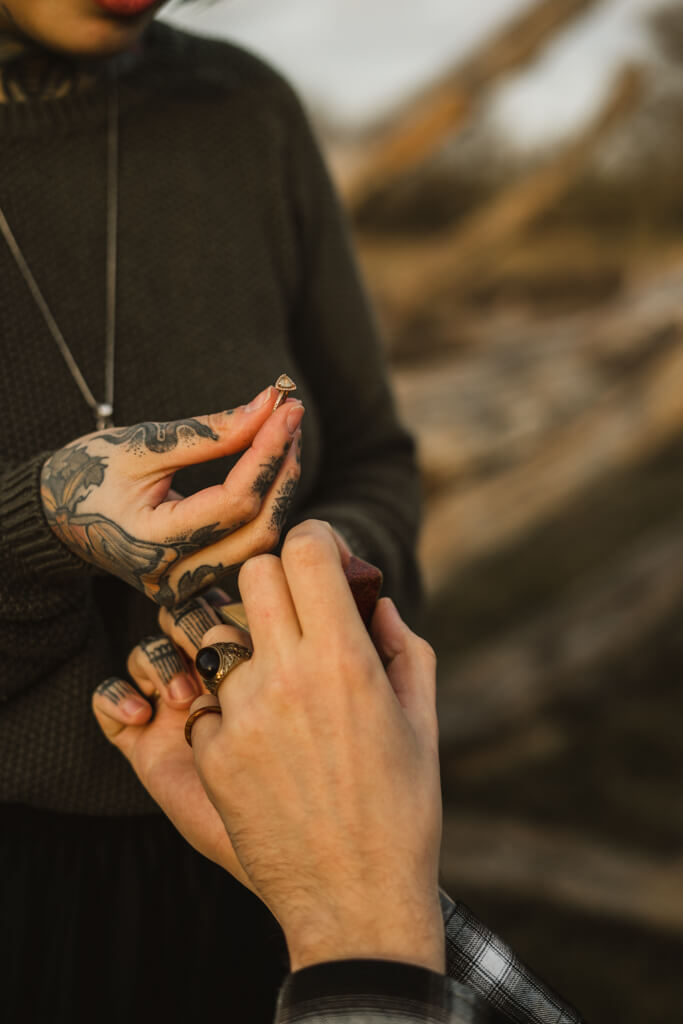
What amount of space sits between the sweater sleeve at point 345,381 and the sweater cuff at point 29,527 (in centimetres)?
38

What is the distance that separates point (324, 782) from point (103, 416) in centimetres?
42

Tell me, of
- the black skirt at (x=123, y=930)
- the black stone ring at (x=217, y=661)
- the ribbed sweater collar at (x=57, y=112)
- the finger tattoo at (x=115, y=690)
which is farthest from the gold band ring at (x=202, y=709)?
the ribbed sweater collar at (x=57, y=112)

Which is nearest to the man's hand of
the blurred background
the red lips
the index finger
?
the index finger

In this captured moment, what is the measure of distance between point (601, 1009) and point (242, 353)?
5.25ft

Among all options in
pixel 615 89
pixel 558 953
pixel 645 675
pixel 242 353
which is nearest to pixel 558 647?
pixel 645 675

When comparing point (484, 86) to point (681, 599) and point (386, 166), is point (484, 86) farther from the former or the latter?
point (681, 599)

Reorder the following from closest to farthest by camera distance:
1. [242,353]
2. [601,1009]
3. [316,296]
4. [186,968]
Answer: [186,968], [242,353], [316,296], [601,1009]

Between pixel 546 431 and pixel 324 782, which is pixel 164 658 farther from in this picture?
pixel 546 431

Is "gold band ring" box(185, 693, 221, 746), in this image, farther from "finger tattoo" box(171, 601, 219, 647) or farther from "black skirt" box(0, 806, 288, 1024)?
"black skirt" box(0, 806, 288, 1024)

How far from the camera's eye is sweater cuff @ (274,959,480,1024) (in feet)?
1.83

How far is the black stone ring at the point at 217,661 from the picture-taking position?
65 cm

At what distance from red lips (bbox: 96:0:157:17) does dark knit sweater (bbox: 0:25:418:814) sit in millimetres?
142

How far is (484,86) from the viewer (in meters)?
2.12

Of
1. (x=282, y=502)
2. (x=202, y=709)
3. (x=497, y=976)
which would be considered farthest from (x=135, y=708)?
(x=497, y=976)
